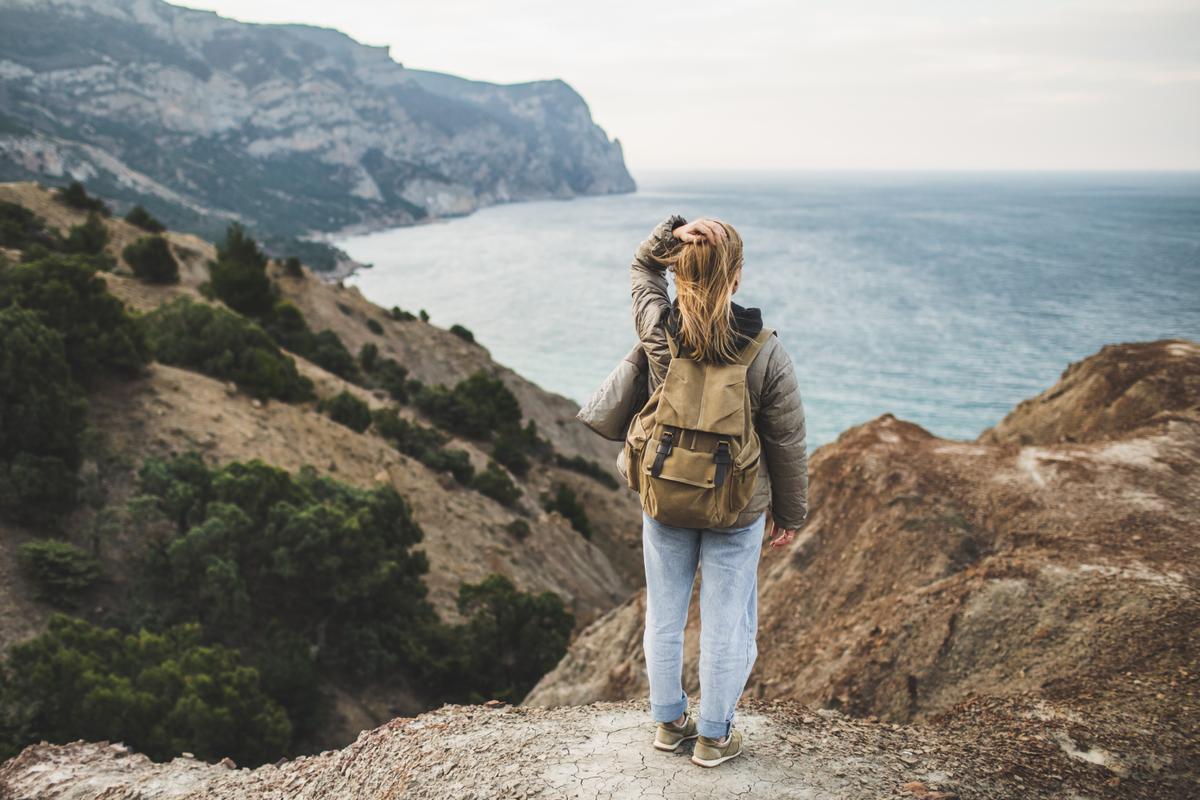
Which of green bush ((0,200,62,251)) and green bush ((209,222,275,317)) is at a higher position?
green bush ((0,200,62,251))

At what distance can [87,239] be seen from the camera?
3300cm

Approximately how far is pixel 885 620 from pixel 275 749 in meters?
9.56

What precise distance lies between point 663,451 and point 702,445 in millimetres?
187

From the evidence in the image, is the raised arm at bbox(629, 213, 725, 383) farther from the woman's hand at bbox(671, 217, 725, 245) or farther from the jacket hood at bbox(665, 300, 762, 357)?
the jacket hood at bbox(665, 300, 762, 357)

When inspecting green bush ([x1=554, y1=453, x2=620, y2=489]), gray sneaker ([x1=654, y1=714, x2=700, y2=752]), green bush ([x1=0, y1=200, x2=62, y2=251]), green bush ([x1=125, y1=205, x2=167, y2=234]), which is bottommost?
green bush ([x1=554, y1=453, x2=620, y2=489])

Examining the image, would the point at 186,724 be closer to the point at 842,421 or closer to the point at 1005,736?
the point at 1005,736

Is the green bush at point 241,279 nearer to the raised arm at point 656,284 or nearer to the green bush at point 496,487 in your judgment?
the green bush at point 496,487

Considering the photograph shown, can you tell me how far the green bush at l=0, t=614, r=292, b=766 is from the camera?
9297mm

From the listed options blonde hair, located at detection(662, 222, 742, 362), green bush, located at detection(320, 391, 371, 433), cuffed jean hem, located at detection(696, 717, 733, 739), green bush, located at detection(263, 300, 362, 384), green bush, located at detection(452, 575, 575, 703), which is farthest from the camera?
green bush, located at detection(263, 300, 362, 384)

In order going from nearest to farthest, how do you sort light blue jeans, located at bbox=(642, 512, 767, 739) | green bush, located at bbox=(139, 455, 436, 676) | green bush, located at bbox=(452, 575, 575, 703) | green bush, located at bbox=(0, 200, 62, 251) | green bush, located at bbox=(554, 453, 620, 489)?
light blue jeans, located at bbox=(642, 512, 767, 739), green bush, located at bbox=(139, 455, 436, 676), green bush, located at bbox=(452, 575, 575, 703), green bush, located at bbox=(0, 200, 62, 251), green bush, located at bbox=(554, 453, 620, 489)

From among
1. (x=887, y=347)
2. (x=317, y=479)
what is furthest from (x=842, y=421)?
(x=317, y=479)

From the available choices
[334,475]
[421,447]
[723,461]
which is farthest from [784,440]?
[421,447]

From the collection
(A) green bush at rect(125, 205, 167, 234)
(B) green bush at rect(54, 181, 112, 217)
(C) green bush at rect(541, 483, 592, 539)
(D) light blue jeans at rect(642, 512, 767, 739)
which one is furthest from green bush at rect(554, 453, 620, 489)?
(D) light blue jeans at rect(642, 512, 767, 739)

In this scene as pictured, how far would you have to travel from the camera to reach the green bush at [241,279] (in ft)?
114
